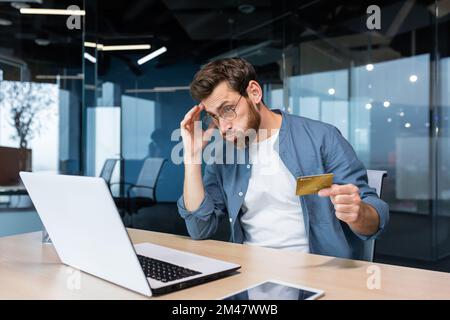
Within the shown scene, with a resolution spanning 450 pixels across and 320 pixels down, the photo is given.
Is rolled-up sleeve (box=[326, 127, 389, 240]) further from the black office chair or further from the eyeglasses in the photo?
the black office chair

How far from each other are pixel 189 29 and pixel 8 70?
1916 mm

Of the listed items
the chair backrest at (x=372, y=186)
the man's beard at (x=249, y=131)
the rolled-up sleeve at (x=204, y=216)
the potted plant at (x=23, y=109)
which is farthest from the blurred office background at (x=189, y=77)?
the chair backrest at (x=372, y=186)

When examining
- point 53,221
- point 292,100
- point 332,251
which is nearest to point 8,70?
point 292,100

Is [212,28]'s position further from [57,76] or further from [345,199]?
[345,199]

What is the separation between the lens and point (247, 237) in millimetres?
1518

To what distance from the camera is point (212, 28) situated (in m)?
4.37

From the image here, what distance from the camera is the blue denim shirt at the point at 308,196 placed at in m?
1.37

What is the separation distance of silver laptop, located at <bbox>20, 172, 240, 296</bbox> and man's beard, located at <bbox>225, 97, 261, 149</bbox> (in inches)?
22.1

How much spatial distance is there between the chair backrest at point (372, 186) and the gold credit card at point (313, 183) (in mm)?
522

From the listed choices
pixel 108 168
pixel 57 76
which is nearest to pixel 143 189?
pixel 108 168

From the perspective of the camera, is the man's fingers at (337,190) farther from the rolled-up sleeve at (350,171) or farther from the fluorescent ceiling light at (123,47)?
the fluorescent ceiling light at (123,47)

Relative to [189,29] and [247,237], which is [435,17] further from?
[247,237]

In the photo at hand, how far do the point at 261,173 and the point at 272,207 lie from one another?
0.14 m

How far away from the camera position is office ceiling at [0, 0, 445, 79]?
371cm
